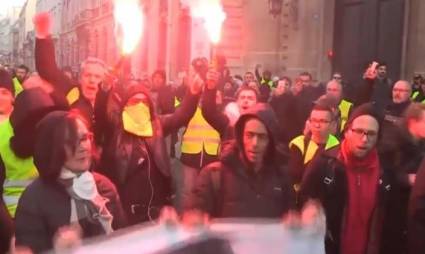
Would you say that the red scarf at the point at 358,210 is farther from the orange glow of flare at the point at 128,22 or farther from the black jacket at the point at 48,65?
the orange glow of flare at the point at 128,22

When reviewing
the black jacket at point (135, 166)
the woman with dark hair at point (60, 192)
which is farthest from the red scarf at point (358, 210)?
the black jacket at point (135, 166)

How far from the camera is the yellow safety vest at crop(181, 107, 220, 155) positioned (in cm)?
737

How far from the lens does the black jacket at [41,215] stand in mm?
3143

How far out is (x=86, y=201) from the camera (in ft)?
10.9

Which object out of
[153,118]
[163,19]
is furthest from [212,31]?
[163,19]

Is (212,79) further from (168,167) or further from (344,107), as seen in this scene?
(344,107)

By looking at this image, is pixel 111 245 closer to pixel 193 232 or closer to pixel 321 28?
pixel 193 232

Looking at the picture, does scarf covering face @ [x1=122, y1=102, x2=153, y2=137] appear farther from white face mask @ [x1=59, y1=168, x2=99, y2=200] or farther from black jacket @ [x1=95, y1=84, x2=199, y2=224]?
white face mask @ [x1=59, y1=168, x2=99, y2=200]

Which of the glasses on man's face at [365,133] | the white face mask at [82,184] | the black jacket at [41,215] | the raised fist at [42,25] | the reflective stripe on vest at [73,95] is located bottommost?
the black jacket at [41,215]

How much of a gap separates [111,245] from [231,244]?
1.26 ft

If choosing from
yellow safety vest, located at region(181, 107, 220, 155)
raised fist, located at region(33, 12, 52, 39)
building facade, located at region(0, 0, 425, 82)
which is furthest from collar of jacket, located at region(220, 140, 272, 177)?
building facade, located at region(0, 0, 425, 82)

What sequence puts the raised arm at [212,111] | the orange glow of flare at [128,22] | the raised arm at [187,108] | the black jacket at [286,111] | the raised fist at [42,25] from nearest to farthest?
the raised fist at [42,25], the raised arm at [187,108], the raised arm at [212,111], the orange glow of flare at [128,22], the black jacket at [286,111]

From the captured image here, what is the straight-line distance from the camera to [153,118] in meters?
5.66

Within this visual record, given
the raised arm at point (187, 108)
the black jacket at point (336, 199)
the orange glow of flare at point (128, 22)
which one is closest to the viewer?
the black jacket at point (336, 199)
